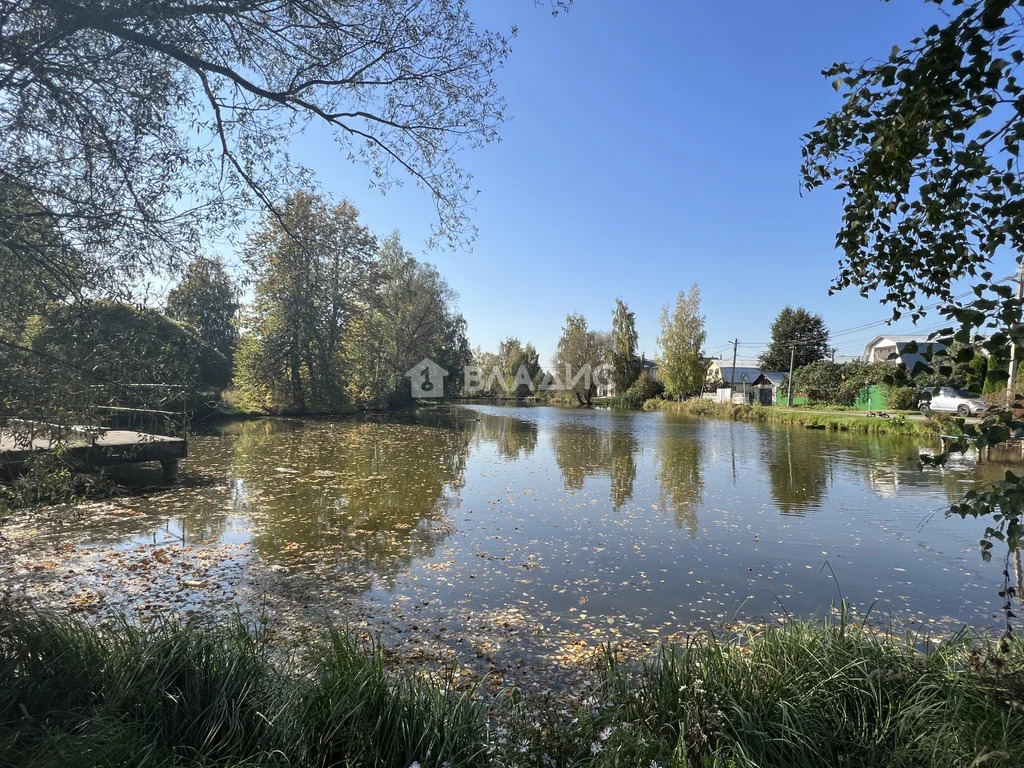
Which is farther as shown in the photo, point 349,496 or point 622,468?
point 622,468

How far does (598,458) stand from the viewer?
1667 centimetres

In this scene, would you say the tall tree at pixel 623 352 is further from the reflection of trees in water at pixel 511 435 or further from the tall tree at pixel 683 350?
the reflection of trees in water at pixel 511 435

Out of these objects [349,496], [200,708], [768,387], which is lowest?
[349,496]

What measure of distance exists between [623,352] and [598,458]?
3487 centimetres

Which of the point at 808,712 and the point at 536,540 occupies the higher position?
the point at 808,712

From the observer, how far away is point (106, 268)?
3.63 meters

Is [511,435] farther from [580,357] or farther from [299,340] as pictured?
[580,357]

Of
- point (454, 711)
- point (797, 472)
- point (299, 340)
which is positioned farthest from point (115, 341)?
point (299, 340)

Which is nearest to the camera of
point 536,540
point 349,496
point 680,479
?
point 536,540

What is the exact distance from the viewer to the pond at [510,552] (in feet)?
16.9

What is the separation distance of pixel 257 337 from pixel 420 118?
1005 inches

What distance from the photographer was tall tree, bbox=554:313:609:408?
53.8 metres

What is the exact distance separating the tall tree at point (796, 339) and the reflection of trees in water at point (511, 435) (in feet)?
89.5

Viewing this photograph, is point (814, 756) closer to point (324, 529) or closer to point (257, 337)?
point (324, 529)
